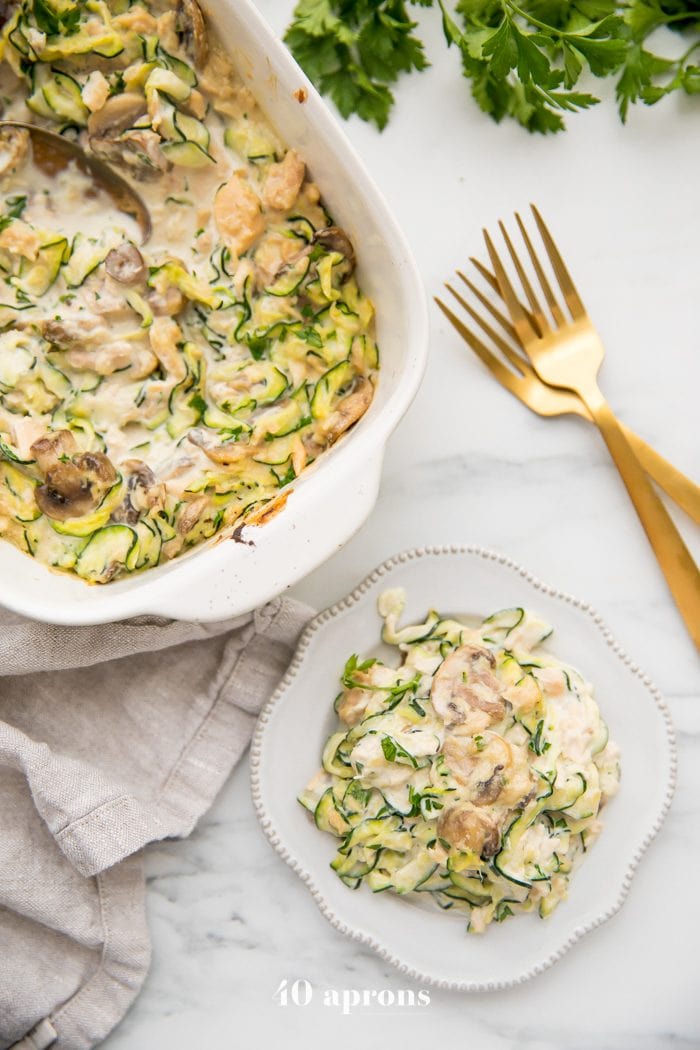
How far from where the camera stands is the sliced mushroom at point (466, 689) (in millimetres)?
1580

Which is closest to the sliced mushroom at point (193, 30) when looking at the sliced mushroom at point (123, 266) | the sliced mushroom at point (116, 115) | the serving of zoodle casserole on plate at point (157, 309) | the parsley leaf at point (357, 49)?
the serving of zoodle casserole on plate at point (157, 309)

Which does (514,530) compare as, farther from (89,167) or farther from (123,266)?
(89,167)

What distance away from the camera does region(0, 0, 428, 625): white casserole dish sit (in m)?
1.34

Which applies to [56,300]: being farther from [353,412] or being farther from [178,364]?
[353,412]

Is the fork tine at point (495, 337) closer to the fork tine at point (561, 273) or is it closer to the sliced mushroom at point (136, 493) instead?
the fork tine at point (561, 273)

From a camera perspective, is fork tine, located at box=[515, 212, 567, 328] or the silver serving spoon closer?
the silver serving spoon

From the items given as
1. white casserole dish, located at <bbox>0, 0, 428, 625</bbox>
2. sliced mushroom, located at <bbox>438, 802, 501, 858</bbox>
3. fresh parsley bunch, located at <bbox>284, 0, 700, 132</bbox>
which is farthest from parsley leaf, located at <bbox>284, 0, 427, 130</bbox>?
sliced mushroom, located at <bbox>438, 802, 501, 858</bbox>

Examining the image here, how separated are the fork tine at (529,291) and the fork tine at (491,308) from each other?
2.0 inches

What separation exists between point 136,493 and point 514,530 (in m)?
0.73

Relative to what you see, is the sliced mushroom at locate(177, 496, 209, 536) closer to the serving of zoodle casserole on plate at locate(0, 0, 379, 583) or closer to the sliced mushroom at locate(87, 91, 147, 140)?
the serving of zoodle casserole on plate at locate(0, 0, 379, 583)

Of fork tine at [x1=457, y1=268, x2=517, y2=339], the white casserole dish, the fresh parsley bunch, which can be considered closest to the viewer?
the white casserole dish

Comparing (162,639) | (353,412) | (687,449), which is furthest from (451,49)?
(162,639)

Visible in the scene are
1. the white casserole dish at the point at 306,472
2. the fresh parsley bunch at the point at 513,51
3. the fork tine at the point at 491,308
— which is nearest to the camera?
the white casserole dish at the point at 306,472

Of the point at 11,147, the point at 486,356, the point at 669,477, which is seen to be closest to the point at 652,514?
the point at 669,477
